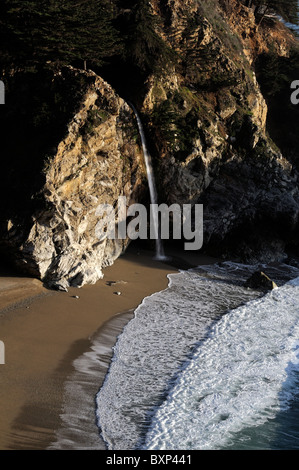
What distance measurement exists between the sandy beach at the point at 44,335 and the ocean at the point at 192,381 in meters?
0.32

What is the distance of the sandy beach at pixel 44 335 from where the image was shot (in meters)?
6.09

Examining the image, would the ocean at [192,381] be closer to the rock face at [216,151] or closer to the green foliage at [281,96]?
the rock face at [216,151]

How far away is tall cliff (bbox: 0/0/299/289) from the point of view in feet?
40.5

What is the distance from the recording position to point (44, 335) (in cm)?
902

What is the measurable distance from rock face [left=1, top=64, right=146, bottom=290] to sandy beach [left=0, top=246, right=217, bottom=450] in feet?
2.23

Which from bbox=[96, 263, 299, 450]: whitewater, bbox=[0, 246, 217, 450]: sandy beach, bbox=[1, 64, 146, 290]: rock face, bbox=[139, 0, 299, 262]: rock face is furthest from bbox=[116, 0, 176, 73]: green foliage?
bbox=[96, 263, 299, 450]: whitewater

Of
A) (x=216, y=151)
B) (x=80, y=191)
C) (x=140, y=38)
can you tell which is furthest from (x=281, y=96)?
(x=80, y=191)

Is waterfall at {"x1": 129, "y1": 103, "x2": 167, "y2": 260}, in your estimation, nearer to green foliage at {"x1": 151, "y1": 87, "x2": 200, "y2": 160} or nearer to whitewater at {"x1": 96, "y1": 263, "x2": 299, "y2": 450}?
green foliage at {"x1": 151, "y1": 87, "x2": 200, "y2": 160}

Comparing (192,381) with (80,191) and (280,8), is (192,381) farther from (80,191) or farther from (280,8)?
(280,8)

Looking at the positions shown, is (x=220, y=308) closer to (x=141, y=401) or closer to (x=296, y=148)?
(x=141, y=401)

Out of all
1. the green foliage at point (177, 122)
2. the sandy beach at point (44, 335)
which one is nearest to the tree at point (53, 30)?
the green foliage at point (177, 122)

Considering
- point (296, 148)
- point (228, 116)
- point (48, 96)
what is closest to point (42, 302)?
point (48, 96)

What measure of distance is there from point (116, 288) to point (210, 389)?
589 cm

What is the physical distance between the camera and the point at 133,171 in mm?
16469
